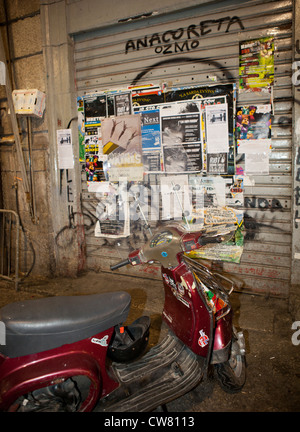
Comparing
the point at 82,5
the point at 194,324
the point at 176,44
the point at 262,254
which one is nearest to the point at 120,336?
the point at 194,324

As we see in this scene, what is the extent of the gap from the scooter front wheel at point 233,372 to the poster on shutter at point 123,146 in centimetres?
278

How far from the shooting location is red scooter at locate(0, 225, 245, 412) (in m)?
1.75

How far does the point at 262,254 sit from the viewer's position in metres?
3.89

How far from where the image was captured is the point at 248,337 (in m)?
3.18

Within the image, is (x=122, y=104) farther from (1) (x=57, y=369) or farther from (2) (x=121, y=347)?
(1) (x=57, y=369)

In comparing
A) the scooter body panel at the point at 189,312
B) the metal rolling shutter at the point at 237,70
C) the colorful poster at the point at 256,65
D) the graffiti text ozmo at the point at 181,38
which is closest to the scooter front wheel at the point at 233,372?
the scooter body panel at the point at 189,312

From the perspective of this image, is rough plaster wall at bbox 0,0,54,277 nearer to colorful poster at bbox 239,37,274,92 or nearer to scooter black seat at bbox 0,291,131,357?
colorful poster at bbox 239,37,274,92

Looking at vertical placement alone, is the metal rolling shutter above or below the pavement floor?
above

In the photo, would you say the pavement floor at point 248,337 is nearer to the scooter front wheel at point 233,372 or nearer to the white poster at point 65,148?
the scooter front wheel at point 233,372

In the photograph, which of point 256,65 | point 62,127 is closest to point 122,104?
point 62,127

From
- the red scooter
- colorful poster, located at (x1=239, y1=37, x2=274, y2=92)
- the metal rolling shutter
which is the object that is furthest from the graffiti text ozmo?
the red scooter

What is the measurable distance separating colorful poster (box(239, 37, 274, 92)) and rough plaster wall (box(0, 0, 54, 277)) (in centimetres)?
310

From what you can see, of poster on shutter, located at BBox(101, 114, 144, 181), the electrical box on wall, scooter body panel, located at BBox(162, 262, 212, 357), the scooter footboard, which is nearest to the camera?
the scooter footboard
